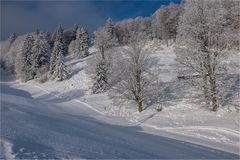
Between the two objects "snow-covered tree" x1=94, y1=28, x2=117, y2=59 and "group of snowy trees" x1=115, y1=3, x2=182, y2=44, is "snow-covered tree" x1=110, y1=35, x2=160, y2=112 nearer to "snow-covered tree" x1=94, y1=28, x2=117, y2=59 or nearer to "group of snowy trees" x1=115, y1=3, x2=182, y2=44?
"snow-covered tree" x1=94, y1=28, x2=117, y2=59

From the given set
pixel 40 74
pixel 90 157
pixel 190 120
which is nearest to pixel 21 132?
pixel 90 157

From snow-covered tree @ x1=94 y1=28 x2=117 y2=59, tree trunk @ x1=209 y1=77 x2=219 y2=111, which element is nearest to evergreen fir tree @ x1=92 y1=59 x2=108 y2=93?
snow-covered tree @ x1=94 y1=28 x2=117 y2=59

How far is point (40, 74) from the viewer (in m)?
64.6

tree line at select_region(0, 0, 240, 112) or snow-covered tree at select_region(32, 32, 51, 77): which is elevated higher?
snow-covered tree at select_region(32, 32, 51, 77)

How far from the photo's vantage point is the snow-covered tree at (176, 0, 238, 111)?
2223 cm

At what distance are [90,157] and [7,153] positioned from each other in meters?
1.94

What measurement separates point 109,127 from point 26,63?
5962 centimetres

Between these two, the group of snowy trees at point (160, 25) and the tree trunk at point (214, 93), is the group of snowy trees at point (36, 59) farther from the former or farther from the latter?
the tree trunk at point (214, 93)

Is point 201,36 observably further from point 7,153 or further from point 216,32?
point 7,153

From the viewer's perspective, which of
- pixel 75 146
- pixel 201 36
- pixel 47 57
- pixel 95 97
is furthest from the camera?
pixel 47 57

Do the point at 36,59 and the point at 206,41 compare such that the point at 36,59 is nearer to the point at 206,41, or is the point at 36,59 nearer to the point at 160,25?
the point at 160,25

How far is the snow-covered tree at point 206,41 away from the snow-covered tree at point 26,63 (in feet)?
173

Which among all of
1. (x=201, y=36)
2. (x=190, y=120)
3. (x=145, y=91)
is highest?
(x=201, y=36)

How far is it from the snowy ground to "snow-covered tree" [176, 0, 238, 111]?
7.01 feet
